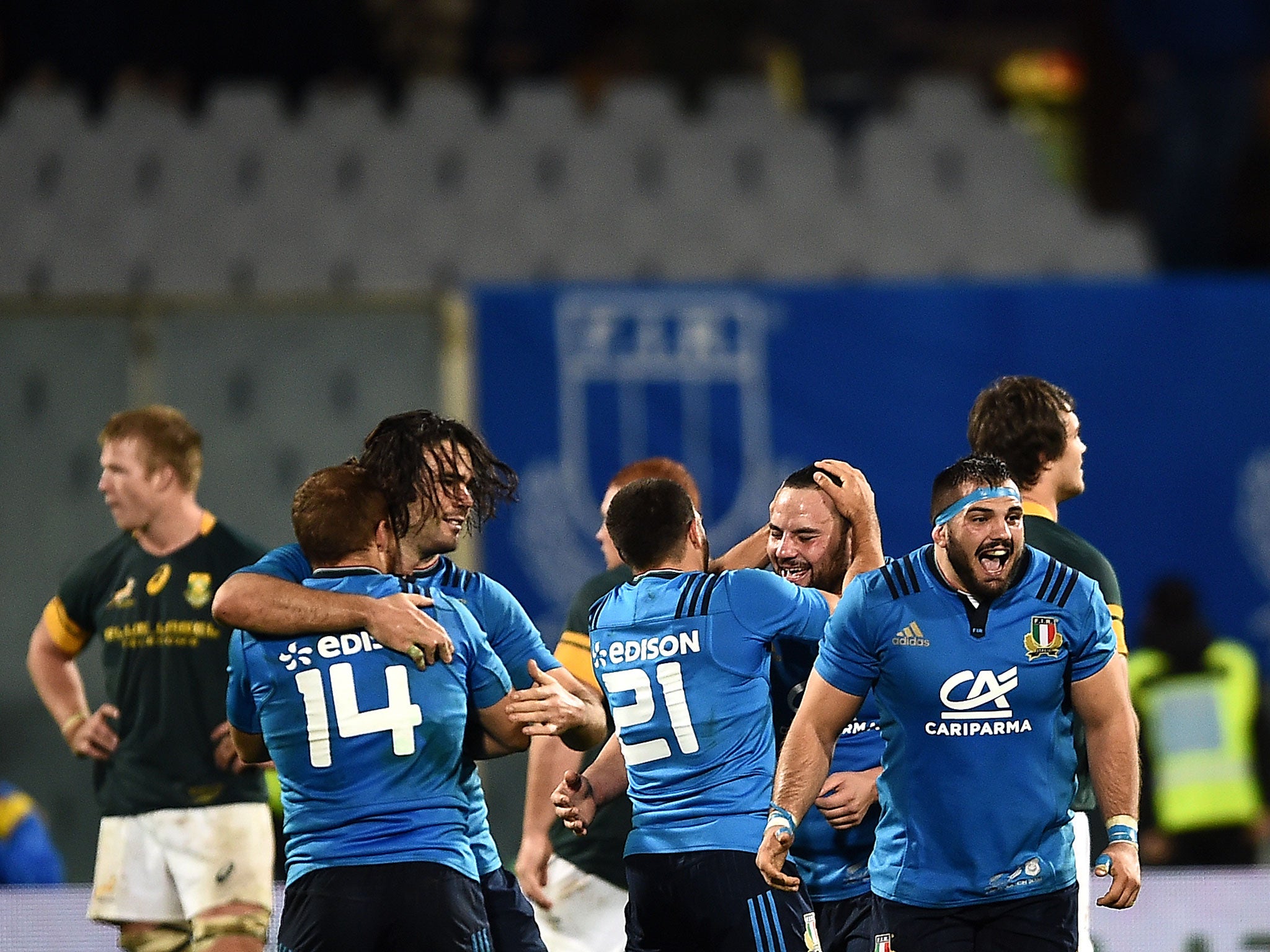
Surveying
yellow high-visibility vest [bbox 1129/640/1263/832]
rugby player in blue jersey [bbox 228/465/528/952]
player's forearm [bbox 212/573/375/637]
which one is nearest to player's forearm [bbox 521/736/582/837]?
rugby player in blue jersey [bbox 228/465/528/952]

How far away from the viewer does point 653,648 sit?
14.5ft

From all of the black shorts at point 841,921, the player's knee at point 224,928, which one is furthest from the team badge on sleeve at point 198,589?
the black shorts at point 841,921

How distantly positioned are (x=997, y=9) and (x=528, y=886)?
13.1m

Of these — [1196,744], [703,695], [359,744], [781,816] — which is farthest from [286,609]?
[1196,744]

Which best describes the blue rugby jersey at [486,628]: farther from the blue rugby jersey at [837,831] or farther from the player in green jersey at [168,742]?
the player in green jersey at [168,742]

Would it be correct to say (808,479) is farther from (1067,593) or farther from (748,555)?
(1067,593)

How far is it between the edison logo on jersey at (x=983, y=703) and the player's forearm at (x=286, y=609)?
1.43 m

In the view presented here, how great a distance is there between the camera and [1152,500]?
10562mm

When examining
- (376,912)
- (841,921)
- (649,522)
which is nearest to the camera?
(376,912)

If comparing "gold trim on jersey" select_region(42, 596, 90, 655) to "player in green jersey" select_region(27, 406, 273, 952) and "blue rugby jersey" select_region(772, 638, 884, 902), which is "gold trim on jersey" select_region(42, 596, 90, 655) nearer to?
"player in green jersey" select_region(27, 406, 273, 952)

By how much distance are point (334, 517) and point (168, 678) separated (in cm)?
194

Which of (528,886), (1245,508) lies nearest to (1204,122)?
(1245,508)

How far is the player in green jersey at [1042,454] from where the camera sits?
190 inches

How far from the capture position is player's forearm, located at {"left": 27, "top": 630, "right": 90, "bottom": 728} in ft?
20.0
